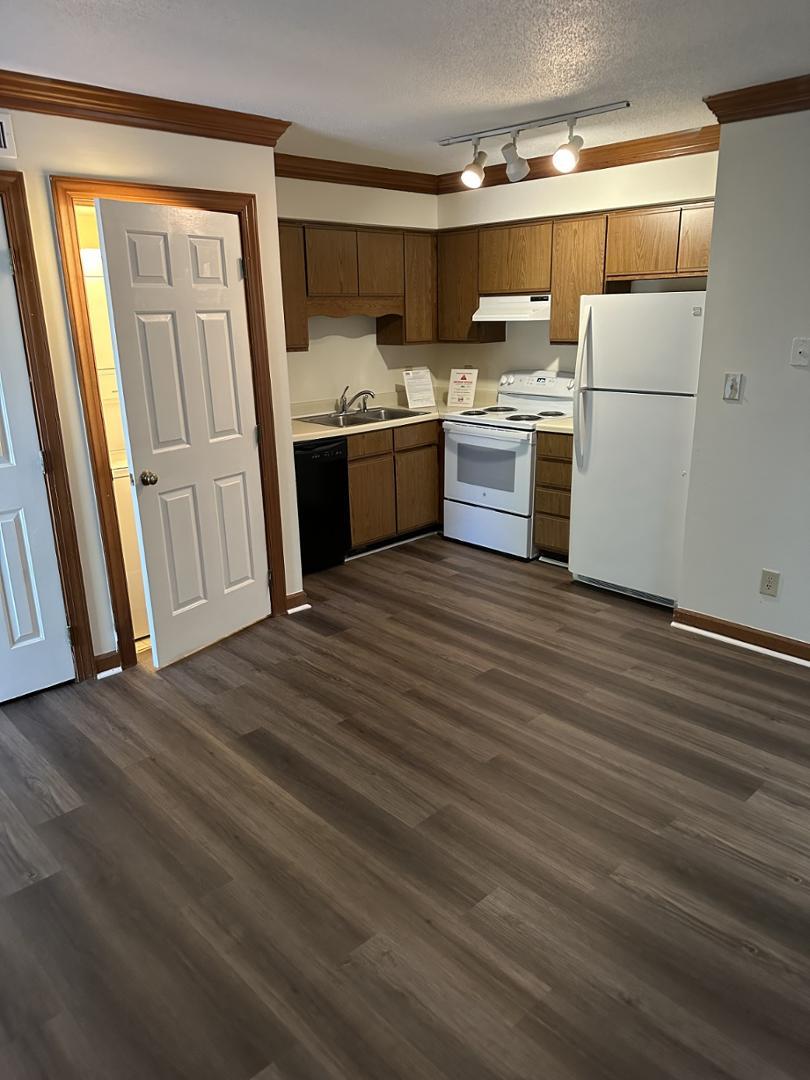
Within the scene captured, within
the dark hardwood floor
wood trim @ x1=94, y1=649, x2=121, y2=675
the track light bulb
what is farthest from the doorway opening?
the track light bulb

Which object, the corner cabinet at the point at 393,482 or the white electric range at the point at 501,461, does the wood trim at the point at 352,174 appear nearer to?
the white electric range at the point at 501,461

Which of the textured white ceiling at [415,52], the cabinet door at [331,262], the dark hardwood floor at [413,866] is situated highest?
the textured white ceiling at [415,52]

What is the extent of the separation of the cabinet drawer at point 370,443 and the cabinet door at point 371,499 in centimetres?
4

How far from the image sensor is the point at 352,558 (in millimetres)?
4941

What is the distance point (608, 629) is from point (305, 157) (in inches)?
124

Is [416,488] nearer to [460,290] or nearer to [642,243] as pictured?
[460,290]

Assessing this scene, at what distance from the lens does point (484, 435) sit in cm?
479

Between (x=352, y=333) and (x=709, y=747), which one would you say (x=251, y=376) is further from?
(x=709, y=747)

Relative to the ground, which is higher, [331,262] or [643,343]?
[331,262]

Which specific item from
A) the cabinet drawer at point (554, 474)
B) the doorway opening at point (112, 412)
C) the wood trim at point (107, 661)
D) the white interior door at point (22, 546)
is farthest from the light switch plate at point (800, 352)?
the wood trim at point (107, 661)

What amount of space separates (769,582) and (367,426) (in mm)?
2480

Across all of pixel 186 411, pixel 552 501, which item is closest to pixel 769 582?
pixel 552 501

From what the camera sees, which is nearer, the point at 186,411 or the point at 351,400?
the point at 186,411

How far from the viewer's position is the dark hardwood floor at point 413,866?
1684 millimetres
